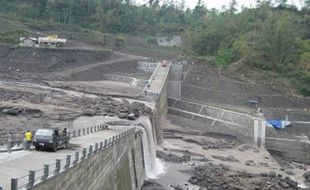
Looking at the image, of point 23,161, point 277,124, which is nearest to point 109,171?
point 23,161

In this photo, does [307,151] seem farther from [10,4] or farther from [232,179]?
[10,4]

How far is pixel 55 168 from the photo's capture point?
20.0m

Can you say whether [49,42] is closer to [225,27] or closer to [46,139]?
[225,27]

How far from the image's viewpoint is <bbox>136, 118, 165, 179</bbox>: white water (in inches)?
2057

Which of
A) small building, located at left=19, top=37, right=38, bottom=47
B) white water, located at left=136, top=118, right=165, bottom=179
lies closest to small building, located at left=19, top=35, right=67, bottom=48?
small building, located at left=19, top=37, right=38, bottom=47

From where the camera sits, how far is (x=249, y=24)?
146000 mm

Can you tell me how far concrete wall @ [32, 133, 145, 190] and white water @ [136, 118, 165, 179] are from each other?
1.99 metres

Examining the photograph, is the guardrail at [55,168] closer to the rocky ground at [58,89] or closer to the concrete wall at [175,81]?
the rocky ground at [58,89]

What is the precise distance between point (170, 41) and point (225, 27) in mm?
24286

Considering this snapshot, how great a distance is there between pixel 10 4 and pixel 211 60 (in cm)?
5900

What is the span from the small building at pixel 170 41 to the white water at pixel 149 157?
106968 millimetres

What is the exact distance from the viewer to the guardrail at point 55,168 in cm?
1655

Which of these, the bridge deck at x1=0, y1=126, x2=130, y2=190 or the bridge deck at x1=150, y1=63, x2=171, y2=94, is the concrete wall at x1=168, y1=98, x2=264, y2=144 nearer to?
the bridge deck at x1=150, y1=63, x2=171, y2=94

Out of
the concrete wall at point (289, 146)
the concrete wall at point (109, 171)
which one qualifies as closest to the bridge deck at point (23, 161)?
the concrete wall at point (109, 171)
